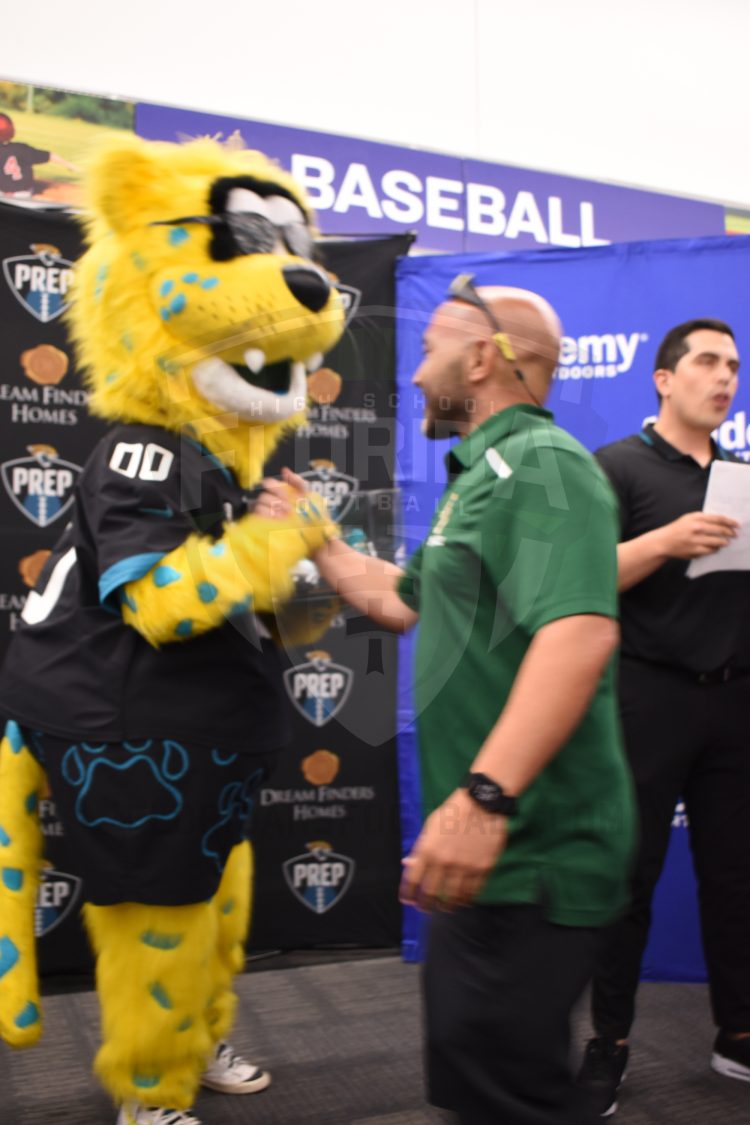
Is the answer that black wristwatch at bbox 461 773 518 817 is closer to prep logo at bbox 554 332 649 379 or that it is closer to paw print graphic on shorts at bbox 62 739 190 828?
paw print graphic on shorts at bbox 62 739 190 828

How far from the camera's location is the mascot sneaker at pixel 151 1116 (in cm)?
177

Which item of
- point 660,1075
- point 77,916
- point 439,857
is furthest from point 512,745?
point 77,916

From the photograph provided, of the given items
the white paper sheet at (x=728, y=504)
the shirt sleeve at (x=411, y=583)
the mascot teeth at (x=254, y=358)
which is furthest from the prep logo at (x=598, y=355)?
the shirt sleeve at (x=411, y=583)

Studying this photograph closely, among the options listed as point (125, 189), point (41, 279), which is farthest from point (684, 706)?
point (41, 279)

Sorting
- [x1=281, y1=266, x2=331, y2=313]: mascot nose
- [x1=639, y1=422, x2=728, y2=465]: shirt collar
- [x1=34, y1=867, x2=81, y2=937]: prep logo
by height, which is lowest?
[x1=34, y1=867, x2=81, y2=937]: prep logo

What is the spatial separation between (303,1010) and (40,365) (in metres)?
1.88

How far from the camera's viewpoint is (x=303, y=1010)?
2582 mm

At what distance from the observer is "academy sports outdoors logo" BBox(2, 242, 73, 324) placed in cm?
275

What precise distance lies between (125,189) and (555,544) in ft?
3.75

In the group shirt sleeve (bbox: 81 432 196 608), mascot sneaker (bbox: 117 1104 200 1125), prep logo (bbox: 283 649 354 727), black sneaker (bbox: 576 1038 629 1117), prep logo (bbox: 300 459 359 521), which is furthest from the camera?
prep logo (bbox: 283 649 354 727)

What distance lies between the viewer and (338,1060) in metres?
2.28

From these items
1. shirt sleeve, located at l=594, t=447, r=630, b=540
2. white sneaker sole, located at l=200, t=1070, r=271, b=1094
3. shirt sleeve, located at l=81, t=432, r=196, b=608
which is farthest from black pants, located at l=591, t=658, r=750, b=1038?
shirt sleeve, located at l=81, t=432, r=196, b=608

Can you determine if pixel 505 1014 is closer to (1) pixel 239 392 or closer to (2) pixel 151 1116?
(2) pixel 151 1116

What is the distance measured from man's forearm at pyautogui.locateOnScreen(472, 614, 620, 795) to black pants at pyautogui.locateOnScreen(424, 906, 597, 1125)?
187mm
